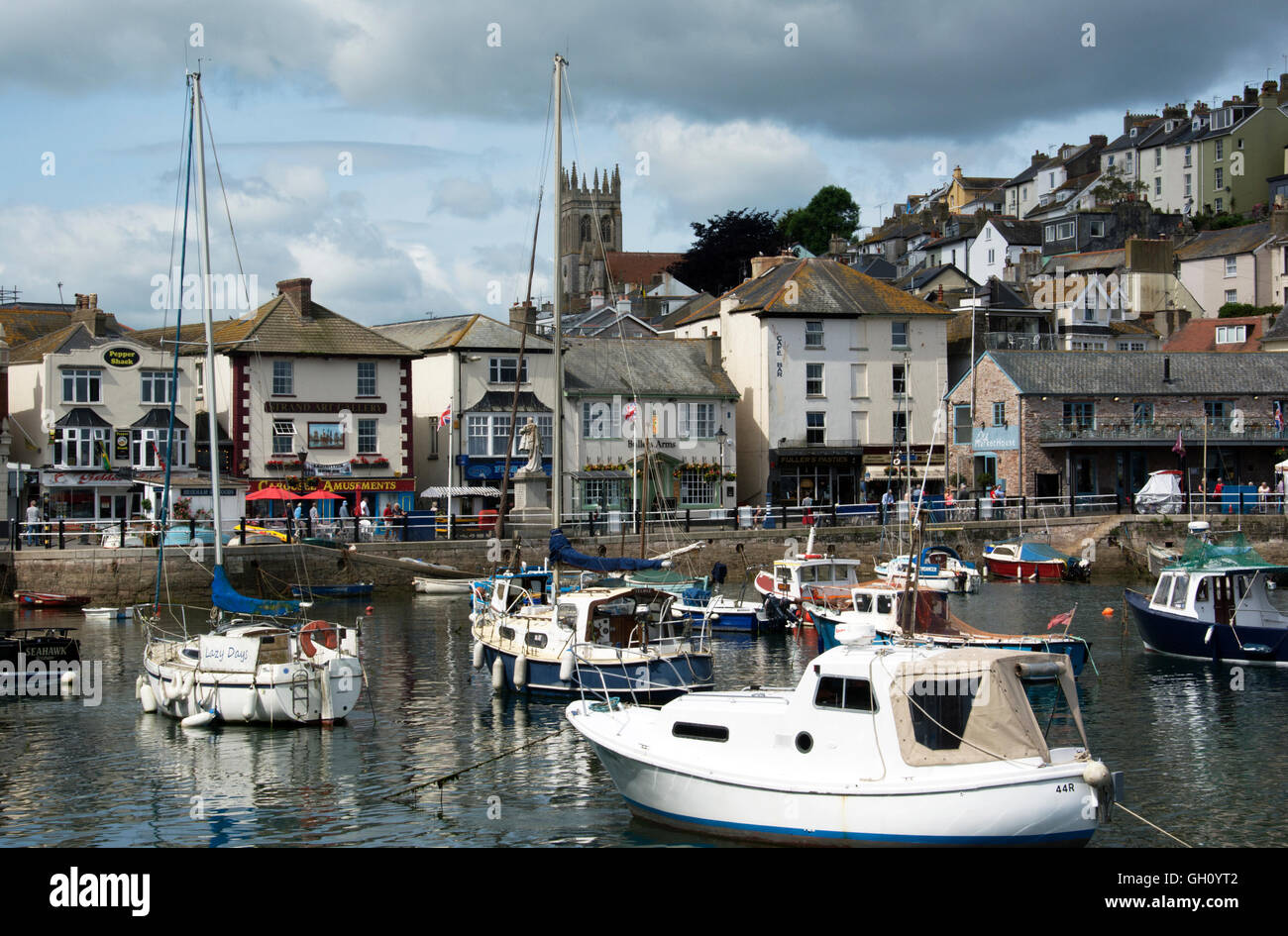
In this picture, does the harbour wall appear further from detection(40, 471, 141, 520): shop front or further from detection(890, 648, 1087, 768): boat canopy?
detection(890, 648, 1087, 768): boat canopy

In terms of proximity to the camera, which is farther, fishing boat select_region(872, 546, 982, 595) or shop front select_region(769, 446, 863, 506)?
shop front select_region(769, 446, 863, 506)

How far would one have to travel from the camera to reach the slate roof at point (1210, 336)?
82000 mm

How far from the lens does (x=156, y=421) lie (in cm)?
6038

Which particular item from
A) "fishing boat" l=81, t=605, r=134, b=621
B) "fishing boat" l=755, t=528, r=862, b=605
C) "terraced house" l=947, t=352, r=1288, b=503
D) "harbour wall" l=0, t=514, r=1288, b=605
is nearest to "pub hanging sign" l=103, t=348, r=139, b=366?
"harbour wall" l=0, t=514, r=1288, b=605

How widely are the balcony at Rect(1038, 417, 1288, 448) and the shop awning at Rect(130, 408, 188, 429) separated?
39198 mm

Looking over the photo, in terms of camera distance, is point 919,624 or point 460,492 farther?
point 460,492

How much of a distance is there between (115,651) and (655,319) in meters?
67.6

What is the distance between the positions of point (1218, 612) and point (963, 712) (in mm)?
20884

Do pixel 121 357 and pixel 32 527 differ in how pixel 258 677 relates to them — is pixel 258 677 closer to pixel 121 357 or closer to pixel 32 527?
pixel 32 527

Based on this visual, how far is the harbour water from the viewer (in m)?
20.2

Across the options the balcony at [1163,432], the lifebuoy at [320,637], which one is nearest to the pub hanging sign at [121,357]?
the lifebuoy at [320,637]

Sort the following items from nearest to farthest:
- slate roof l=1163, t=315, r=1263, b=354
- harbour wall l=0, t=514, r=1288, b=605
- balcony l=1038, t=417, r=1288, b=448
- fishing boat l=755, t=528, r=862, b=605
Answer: fishing boat l=755, t=528, r=862, b=605 → harbour wall l=0, t=514, r=1288, b=605 → balcony l=1038, t=417, r=1288, b=448 → slate roof l=1163, t=315, r=1263, b=354

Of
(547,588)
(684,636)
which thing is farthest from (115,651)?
(684,636)

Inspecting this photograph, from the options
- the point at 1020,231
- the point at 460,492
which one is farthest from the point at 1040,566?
the point at 1020,231
